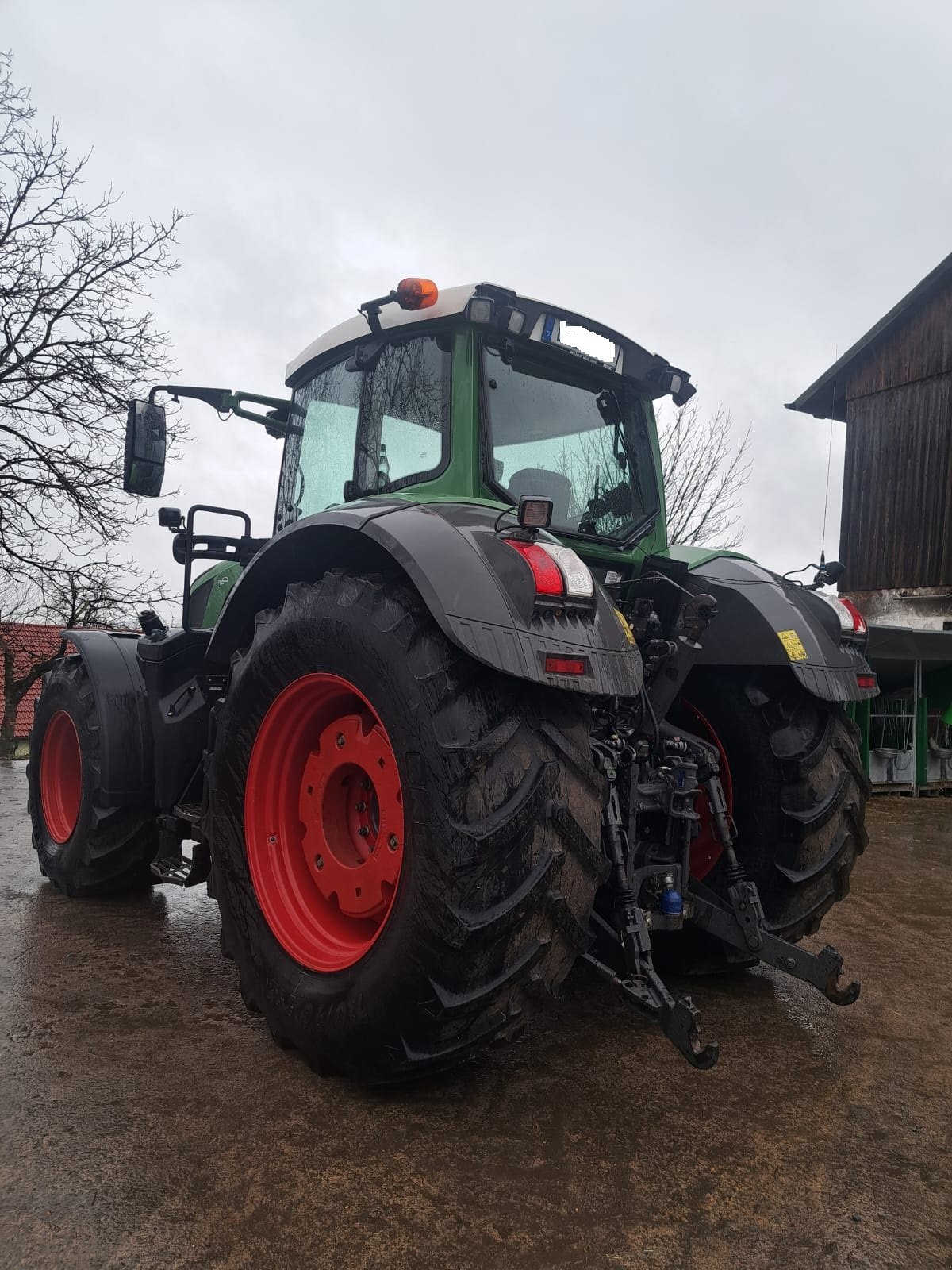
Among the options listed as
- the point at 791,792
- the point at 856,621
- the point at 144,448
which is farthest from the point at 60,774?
the point at 856,621

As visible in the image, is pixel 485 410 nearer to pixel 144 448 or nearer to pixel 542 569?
pixel 542 569

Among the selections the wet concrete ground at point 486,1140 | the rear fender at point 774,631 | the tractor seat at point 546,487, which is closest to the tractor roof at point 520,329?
the tractor seat at point 546,487

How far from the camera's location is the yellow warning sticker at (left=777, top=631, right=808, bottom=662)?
3.10 meters

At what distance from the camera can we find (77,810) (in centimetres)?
482

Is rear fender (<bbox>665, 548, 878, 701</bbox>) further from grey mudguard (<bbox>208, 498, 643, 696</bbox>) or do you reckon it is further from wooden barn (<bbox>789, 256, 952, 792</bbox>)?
wooden barn (<bbox>789, 256, 952, 792</bbox>)

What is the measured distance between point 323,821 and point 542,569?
1.10 meters

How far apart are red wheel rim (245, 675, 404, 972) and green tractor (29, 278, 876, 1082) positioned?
Result: 0.03ft

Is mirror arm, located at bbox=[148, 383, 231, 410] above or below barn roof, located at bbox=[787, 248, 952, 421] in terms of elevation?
below

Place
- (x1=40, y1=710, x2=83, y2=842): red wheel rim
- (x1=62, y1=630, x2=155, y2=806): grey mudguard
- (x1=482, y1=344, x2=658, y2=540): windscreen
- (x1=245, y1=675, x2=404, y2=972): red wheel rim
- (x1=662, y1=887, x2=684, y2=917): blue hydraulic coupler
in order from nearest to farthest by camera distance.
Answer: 1. (x1=245, y1=675, x2=404, y2=972): red wheel rim
2. (x1=662, y1=887, x2=684, y2=917): blue hydraulic coupler
3. (x1=482, y1=344, x2=658, y2=540): windscreen
4. (x1=62, y1=630, x2=155, y2=806): grey mudguard
5. (x1=40, y1=710, x2=83, y2=842): red wheel rim

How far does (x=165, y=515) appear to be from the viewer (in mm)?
4012

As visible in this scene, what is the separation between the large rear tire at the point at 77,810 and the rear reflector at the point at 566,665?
2.82 m

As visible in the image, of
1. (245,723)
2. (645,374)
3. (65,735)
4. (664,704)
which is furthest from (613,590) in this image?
(65,735)

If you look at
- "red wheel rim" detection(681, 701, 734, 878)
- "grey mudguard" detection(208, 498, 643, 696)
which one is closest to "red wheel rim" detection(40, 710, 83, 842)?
"grey mudguard" detection(208, 498, 643, 696)

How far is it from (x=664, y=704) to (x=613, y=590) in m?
0.57
